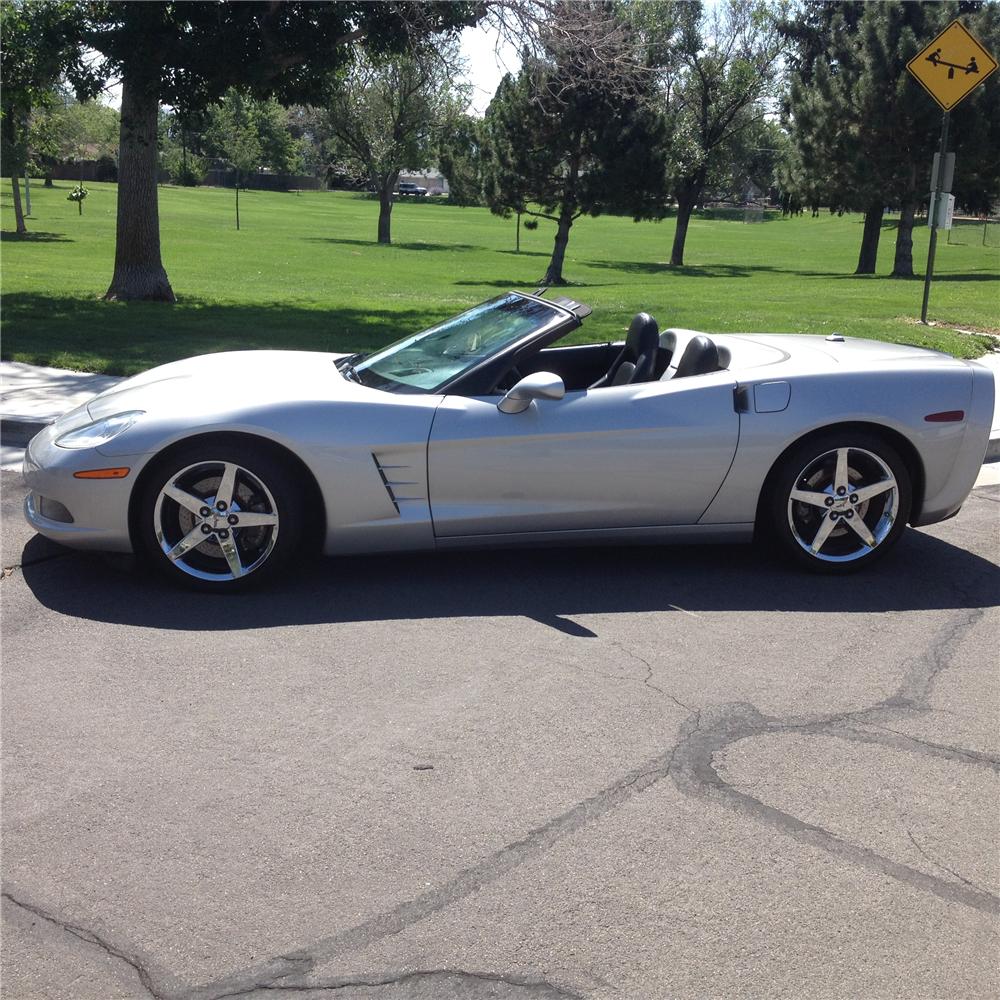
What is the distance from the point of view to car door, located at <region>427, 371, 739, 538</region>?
5.54m

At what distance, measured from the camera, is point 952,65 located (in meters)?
13.2

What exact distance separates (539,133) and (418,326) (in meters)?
17.6

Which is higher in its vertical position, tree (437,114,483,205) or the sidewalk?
tree (437,114,483,205)

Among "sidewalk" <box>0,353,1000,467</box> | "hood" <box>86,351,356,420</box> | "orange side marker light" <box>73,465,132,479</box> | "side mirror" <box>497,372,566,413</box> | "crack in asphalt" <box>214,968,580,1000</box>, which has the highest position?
"side mirror" <box>497,372,566,413</box>

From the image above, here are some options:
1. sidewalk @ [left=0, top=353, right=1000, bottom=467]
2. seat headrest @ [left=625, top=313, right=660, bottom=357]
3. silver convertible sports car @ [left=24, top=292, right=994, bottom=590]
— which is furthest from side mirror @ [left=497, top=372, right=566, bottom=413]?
sidewalk @ [left=0, top=353, right=1000, bottom=467]

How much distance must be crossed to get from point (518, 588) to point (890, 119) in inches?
1246

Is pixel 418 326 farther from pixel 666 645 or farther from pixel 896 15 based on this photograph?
pixel 896 15

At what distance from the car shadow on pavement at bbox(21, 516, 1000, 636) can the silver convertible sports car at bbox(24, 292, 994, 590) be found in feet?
0.58

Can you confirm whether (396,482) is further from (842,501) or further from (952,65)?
(952,65)

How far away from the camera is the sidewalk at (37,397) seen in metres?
8.57

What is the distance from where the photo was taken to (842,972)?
9.46 ft

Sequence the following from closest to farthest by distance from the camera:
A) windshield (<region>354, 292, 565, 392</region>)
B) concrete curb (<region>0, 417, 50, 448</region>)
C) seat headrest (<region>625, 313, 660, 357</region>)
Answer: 1. windshield (<region>354, 292, 565, 392</region>)
2. seat headrest (<region>625, 313, 660, 357</region>)
3. concrete curb (<region>0, 417, 50, 448</region>)

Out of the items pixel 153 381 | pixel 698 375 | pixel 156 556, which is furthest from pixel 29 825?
pixel 698 375

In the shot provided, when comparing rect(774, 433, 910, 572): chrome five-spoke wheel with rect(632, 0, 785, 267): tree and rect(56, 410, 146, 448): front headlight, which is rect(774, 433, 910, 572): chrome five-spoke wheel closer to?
rect(56, 410, 146, 448): front headlight
